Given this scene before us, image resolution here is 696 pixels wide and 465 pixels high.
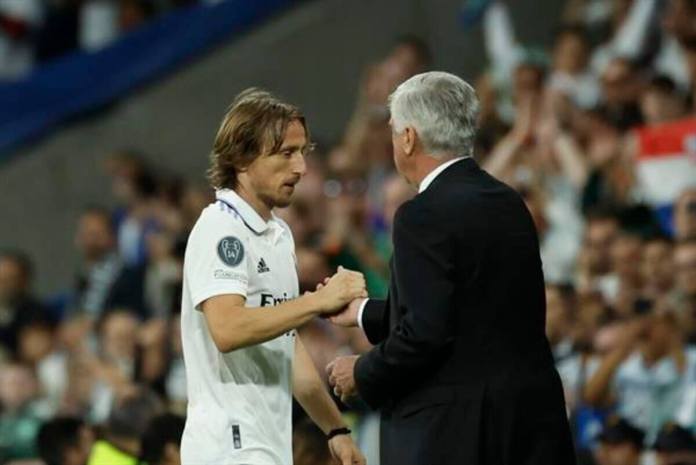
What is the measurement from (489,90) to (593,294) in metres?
2.97

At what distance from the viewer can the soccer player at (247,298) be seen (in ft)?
21.1

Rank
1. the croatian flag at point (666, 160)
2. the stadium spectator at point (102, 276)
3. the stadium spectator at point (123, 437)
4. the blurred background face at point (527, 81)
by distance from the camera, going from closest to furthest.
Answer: the stadium spectator at point (123, 437) < the croatian flag at point (666, 160) < the blurred background face at point (527, 81) < the stadium spectator at point (102, 276)

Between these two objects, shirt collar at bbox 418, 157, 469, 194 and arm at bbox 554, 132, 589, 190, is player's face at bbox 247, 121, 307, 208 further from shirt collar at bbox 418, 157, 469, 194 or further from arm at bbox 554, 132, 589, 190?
arm at bbox 554, 132, 589, 190

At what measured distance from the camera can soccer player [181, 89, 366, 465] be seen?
21.1 feet

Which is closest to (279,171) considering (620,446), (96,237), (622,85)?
(620,446)

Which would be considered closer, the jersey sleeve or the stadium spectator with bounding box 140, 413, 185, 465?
the jersey sleeve

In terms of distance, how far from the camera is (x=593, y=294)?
10.6 metres

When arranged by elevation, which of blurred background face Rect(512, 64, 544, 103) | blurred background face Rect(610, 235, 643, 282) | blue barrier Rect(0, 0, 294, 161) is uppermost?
blue barrier Rect(0, 0, 294, 161)

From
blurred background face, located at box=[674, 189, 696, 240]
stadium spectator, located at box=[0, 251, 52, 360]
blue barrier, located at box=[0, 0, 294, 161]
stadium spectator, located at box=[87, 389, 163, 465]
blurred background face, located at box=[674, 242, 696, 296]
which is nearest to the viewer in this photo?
stadium spectator, located at box=[87, 389, 163, 465]

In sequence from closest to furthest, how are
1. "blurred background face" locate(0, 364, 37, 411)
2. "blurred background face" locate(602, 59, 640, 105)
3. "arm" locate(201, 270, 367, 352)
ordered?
"arm" locate(201, 270, 367, 352) → "blurred background face" locate(602, 59, 640, 105) → "blurred background face" locate(0, 364, 37, 411)

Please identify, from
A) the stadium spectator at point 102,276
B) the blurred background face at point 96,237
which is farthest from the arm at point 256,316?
the blurred background face at point 96,237

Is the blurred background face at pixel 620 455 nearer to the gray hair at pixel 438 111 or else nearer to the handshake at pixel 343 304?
the handshake at pixel 343 304

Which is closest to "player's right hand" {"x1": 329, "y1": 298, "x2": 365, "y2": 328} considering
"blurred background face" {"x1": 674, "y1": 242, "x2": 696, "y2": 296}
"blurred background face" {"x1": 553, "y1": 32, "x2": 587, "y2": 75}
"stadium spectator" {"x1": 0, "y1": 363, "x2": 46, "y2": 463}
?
"blurred background face" {"x1": 674, "y1": 242, "x2": 696, "y2": 296}

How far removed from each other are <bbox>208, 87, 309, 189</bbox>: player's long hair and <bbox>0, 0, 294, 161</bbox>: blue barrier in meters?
9.24
